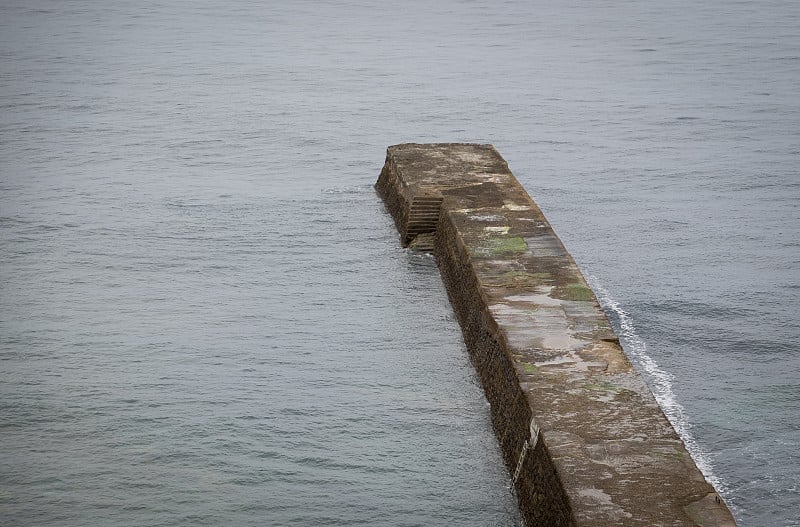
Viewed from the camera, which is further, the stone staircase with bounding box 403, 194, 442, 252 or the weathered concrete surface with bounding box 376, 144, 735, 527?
the stone staircase with bounding box 403, 194, 442, 252

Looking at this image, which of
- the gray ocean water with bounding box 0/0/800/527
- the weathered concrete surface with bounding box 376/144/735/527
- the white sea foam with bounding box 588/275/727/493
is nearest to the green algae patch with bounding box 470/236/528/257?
the weathered concrete surface with bounding box 376/144/735/527

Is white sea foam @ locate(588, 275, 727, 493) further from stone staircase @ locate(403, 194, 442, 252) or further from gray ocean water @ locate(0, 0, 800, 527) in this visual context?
stone staircase @ locate(403, 194, 442, 252)

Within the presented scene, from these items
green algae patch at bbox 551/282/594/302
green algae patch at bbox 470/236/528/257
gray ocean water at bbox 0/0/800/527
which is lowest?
gray ocean water at bbox 0/0/800/527

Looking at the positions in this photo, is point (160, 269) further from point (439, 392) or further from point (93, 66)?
point (93, 66)

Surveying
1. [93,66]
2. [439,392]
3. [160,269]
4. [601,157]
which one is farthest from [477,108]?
[439,392]

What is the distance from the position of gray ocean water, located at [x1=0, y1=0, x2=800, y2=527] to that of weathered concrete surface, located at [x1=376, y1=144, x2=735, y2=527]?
524 mm

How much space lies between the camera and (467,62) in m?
39.2

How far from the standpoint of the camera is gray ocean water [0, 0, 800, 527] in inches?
484

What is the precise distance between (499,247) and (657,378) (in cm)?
320

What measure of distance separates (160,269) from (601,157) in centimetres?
1167

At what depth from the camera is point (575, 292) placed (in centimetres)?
1498

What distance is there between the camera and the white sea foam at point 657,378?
1271 cm

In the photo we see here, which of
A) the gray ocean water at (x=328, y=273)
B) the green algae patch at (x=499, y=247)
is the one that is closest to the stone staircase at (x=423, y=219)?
the gray ocean water at (x=328, y=273)

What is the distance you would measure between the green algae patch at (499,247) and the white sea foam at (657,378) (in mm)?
1469
